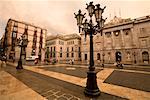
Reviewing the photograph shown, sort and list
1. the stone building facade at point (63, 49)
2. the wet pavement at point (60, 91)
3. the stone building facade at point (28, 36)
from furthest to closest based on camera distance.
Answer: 1. the stone building facade at point (63, 49)
2. the stone building facade at point (28, 36)
3. the wet pavement at point (60, 91)

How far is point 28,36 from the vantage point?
37.0 metres

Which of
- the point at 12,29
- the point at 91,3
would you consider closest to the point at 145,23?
the point at 91,3

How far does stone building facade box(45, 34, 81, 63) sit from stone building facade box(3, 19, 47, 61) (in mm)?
8246

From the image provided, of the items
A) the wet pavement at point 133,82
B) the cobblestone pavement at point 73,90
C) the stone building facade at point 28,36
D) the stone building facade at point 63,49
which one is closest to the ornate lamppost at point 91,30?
the cobblestone pavement at point 73,90

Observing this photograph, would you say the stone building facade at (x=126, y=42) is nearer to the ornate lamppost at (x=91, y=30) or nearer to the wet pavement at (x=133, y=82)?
the wet pavement at (x=133, y=82)

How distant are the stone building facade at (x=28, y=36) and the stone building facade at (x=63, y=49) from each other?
27.1 ft

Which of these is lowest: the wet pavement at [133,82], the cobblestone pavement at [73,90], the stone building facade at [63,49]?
the wet pavement at [133,82]

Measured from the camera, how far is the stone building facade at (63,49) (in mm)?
48906

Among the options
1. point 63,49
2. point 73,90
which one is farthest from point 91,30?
point 63,49

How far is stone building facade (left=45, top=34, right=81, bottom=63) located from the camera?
48906mm

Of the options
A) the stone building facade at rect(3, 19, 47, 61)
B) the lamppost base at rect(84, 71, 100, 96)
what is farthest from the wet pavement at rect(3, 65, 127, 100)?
the stone building facade at rect(3, 19, 47, 61)

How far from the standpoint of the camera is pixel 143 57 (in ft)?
96.3

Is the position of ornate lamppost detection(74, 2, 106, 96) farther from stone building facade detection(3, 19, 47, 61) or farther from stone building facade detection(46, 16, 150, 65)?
stone building facade detection(3, 19, 47, 61)

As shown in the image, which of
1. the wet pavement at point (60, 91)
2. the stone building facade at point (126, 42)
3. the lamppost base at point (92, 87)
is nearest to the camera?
the wet pavement at point (60, 91)
